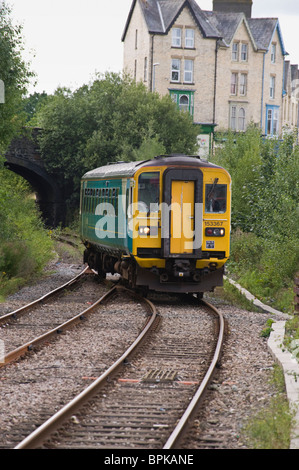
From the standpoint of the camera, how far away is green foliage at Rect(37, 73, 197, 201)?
41.3m

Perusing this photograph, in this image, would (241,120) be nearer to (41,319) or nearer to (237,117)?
(237,117)

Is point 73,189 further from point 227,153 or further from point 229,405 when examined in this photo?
point 229,405

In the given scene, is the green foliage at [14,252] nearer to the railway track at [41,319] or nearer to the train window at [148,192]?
the railway track at [41,319]

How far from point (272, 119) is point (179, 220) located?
138 ft

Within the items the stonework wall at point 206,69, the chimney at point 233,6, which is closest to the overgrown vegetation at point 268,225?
the stonework wall at point 206,69

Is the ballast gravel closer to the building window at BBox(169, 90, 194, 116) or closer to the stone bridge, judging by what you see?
the stone bridge

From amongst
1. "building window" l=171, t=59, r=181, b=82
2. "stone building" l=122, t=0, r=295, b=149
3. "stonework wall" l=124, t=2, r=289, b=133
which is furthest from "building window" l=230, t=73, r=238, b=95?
"building window" l=171, t=59, r=181, b=82

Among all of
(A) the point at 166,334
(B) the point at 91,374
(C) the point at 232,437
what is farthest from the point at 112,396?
(A) the point at 166,334

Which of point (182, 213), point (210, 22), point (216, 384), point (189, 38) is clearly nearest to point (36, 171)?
point (189, 38)

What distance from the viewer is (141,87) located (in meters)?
43.4

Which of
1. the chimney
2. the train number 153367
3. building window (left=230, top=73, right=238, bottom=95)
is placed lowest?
the train number 153367

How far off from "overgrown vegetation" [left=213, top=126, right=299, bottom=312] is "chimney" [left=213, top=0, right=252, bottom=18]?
94.6 feet

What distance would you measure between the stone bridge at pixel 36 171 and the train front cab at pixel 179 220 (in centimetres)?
2655
